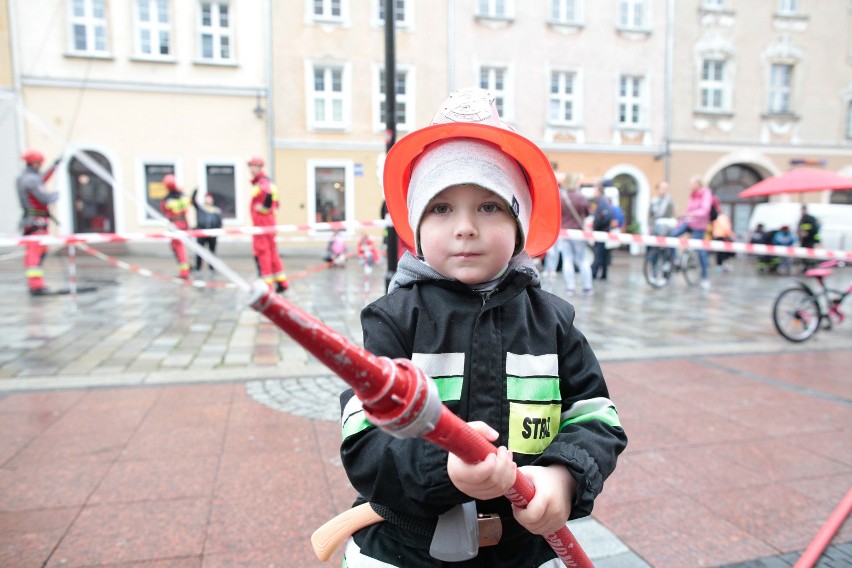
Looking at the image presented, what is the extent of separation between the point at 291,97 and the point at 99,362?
48.7ft

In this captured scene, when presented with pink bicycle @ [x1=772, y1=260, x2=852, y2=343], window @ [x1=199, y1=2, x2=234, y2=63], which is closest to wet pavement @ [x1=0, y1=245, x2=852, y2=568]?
pink bicycle @ [x1=772, y1=260, x2=852, y2=343]

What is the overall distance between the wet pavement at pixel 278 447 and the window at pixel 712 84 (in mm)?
17098

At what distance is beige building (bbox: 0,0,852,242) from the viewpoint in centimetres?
1705

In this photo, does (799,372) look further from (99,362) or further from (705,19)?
(705,19)

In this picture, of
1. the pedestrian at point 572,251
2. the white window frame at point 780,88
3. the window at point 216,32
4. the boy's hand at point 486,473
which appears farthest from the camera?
the white window frame at point 780,88

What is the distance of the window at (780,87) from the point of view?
72.0 ft

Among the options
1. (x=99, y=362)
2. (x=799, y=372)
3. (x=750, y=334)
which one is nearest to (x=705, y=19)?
(x=750, y=334)

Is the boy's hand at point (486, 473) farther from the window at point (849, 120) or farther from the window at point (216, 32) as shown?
the window at point (849, 120)

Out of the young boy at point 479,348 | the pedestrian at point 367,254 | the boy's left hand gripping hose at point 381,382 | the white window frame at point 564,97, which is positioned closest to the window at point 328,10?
the white window frame at point 564,97

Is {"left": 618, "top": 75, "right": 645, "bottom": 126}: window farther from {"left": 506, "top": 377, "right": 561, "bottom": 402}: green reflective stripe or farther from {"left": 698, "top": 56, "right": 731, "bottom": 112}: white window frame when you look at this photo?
{"left": 506, "top": 377, "right": 561, "bottom": 402}: green reflective stripe

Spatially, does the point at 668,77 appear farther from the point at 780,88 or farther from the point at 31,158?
the point at 31,158

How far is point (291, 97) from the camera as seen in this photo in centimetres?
1848

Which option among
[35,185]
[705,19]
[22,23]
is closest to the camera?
[35,185]

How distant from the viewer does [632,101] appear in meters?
21.3
